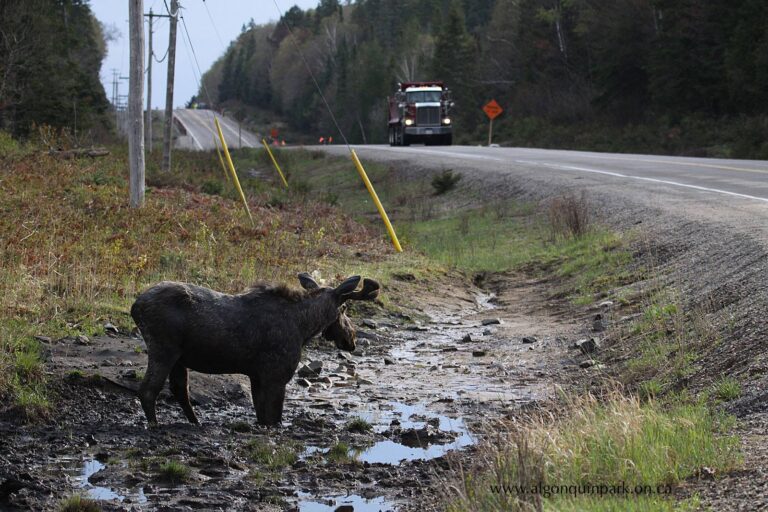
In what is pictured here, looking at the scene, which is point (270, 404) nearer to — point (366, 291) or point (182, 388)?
point (182, 388)

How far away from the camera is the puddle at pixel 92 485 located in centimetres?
660

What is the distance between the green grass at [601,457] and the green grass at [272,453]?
1.65 metres

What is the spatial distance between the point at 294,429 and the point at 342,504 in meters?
1.85

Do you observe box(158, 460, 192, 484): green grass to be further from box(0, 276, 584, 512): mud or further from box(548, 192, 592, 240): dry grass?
box(548, 192, 592, 240): dry grass

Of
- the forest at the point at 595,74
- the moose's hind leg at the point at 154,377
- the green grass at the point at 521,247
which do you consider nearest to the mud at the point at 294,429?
the moose's hind leg at the point at 154,377

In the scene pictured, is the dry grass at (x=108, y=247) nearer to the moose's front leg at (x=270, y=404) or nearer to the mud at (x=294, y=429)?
the mud at (x=294, y=429)

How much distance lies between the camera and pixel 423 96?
54.4 m

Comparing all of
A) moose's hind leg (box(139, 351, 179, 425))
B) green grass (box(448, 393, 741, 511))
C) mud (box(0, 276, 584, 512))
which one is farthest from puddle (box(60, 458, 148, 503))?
green grass (box(448, 393, 741, 511))

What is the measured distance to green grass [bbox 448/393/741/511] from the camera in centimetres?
568

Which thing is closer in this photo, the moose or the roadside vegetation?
the roadside vegetation

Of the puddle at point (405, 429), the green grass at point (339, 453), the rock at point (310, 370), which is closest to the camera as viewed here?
the green grass at point (339, 453)

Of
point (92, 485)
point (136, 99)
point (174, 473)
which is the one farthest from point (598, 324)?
point (136, 99)

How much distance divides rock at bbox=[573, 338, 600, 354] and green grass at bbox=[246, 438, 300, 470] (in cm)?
439

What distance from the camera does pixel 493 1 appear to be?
115 m
